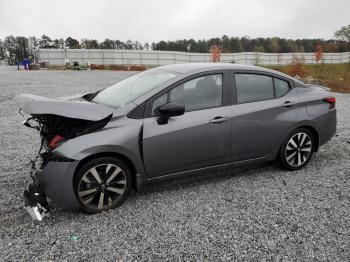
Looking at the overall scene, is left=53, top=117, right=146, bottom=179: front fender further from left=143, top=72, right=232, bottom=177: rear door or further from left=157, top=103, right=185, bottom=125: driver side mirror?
left=157, top=103, right=185, bottom=125: driver side mirror

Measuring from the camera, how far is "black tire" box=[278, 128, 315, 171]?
4.68 metres

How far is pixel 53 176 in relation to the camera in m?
3.25

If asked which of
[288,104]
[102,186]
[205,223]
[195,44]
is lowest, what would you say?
[205,223]

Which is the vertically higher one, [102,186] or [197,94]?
[197,94]

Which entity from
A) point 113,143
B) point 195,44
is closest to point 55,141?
point 113,143

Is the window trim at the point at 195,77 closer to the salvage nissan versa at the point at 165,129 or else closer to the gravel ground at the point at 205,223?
the salvage nissan versa at the point at 165,129

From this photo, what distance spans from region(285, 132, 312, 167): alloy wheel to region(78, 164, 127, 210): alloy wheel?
2.58 m

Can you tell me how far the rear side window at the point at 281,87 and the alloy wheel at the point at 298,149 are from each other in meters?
0.66

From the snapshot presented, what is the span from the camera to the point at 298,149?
4.79 metres

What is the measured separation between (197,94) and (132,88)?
897mm

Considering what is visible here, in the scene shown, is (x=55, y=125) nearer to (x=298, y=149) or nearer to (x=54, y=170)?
(x=54, y=170)

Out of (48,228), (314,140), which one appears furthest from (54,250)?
(314,140)

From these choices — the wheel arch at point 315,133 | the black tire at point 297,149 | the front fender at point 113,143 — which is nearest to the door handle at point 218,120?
the front fender at point 113,143

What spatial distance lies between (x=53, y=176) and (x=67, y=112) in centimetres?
68
